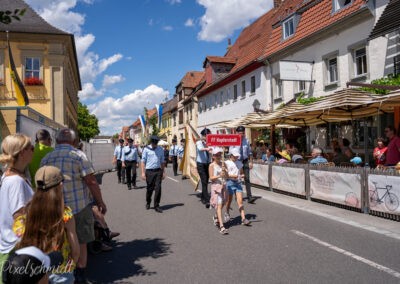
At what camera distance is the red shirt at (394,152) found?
31.1 ft

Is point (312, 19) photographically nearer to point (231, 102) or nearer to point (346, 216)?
point (231, 102)

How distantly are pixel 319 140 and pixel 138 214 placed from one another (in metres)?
13.6

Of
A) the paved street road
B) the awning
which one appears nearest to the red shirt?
the awning

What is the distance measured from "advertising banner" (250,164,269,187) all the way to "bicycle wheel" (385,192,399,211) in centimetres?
553

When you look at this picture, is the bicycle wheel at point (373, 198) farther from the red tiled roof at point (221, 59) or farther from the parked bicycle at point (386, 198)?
the red tiled roof at point (221, 59)

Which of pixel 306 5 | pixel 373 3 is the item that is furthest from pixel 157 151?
pixel 306 5

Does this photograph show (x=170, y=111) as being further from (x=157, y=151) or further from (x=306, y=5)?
(x=157, y=151)

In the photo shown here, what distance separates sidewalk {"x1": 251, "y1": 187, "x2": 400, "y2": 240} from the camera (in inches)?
271

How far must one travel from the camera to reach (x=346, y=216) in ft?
26.8

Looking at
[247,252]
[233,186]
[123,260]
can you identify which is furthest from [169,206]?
[247,252]

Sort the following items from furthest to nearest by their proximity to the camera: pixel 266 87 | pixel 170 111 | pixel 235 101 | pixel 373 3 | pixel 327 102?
pixel 170 111
pixel 235 101
pixel 266 87
pixel 373 3
pixel 327 102

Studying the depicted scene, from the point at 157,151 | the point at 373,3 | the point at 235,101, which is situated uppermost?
the point at 373,3

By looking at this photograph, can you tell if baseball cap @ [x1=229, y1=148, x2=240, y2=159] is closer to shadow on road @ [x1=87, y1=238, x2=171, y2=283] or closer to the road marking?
the road marking

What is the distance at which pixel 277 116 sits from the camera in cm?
1452
